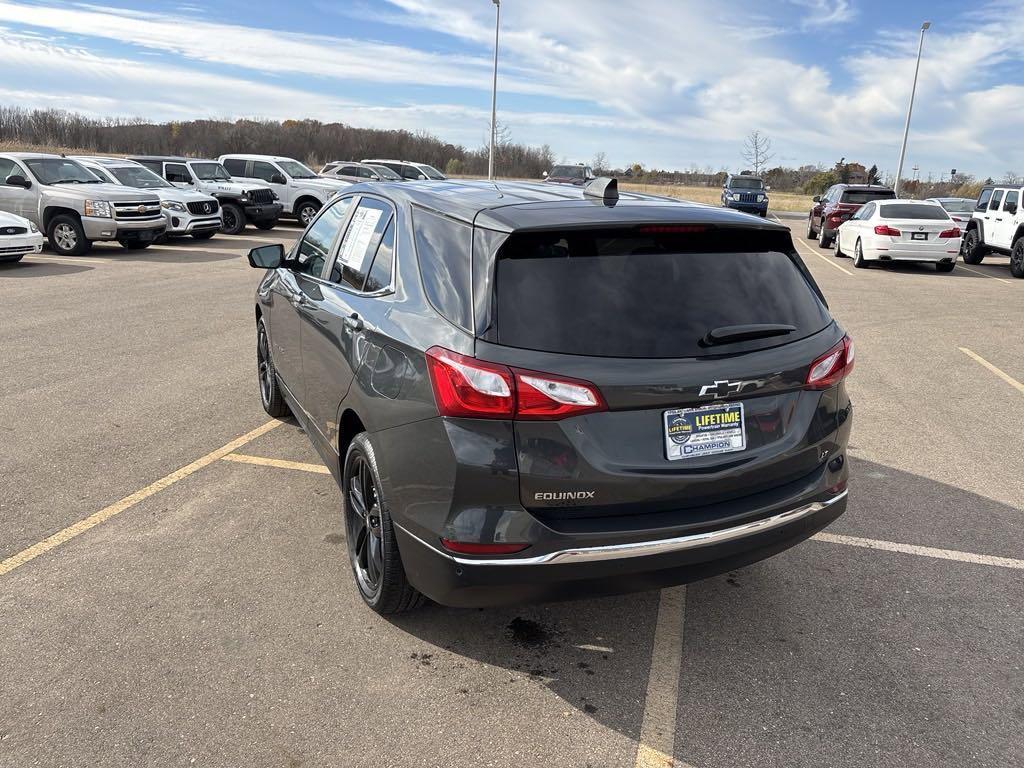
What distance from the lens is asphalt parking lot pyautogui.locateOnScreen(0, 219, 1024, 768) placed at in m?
2.70

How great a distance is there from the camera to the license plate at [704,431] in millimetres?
2740

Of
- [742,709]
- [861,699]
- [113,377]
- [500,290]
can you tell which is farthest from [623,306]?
[113,377]

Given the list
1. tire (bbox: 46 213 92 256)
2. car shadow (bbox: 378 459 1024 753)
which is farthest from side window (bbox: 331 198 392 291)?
tire (bbox: 46 213 92 256)

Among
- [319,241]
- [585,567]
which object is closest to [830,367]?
[585,567]

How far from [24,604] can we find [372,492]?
5.20 feet

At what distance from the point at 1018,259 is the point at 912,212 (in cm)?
243

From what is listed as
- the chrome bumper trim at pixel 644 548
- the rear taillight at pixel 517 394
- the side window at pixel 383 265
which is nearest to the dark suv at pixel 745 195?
the side window at pixel 383 265

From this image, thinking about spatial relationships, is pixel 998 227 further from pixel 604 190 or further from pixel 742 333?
pixel 742 333

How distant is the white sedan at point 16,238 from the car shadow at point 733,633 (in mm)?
13971

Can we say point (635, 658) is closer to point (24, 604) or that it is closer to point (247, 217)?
point (24, 604)

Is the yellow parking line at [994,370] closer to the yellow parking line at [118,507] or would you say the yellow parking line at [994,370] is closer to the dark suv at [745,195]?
the yellow parking line at [118,507]

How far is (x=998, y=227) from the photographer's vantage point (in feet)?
59.1

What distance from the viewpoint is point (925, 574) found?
3.91 metres

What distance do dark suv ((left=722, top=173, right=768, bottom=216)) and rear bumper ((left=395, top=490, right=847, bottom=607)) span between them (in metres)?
30.1
